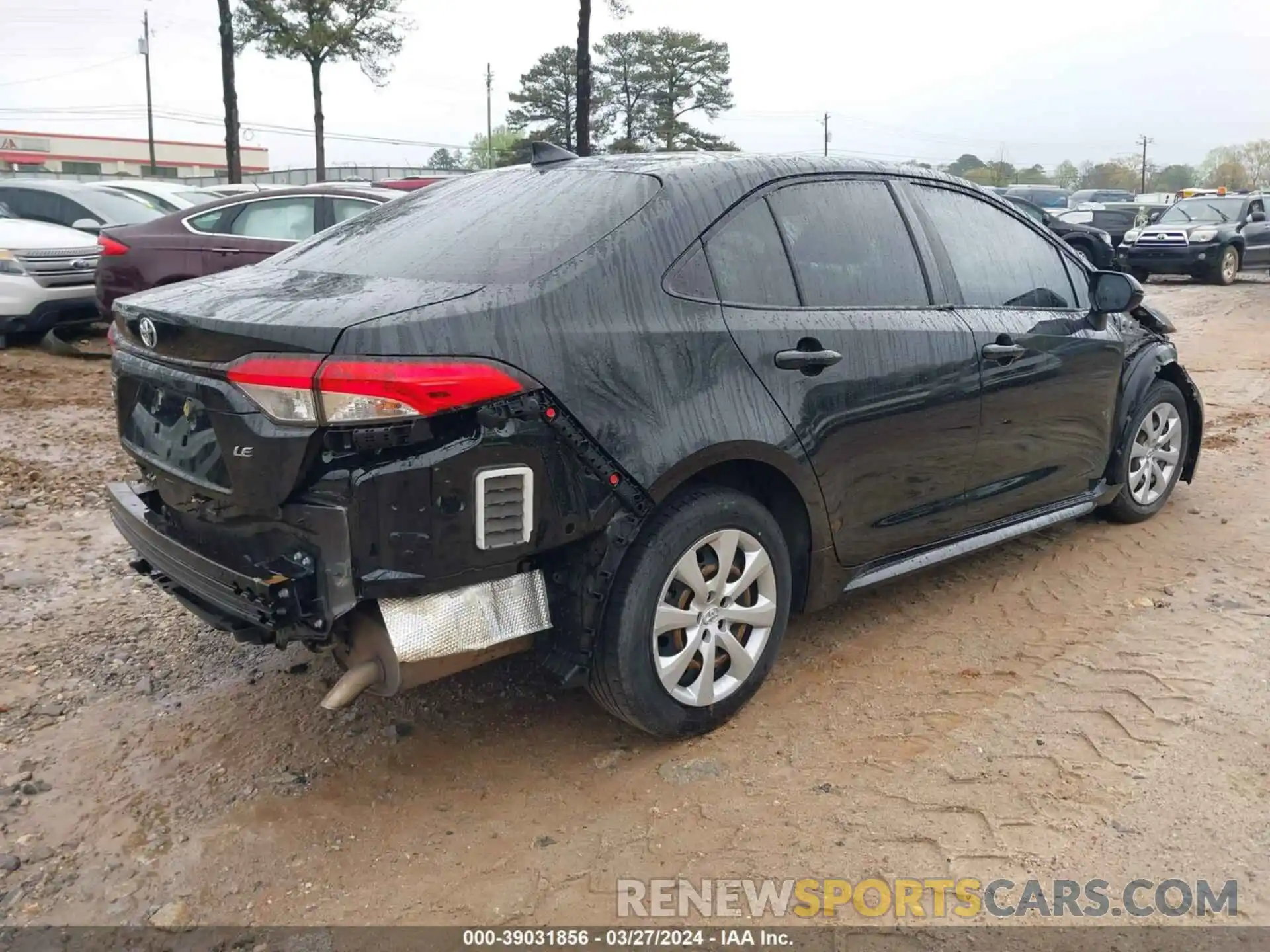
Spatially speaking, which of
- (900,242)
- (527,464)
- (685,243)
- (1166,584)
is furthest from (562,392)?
(1166,584)

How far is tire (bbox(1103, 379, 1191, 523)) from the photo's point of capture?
480cm

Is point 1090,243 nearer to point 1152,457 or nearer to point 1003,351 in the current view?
point 1152,457

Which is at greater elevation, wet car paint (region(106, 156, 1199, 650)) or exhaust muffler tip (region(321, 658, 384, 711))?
wet car paint (region(106, 156, 1199, 650))

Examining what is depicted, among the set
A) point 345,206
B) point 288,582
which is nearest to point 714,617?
point 288,582

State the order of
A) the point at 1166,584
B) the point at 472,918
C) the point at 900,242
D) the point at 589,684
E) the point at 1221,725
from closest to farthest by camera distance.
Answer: the point at 472,918 < the point at 589,684 < the point at 1221,725 < the point at 900,242 < the point at 1166,584

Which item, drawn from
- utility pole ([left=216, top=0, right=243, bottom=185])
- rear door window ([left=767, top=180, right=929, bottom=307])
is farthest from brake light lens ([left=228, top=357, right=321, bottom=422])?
utility pole ([left=216, top=0, right=243, bottom=185])

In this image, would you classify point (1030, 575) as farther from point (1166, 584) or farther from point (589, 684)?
point (589, 684)

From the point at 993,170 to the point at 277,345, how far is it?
7357 centimetres

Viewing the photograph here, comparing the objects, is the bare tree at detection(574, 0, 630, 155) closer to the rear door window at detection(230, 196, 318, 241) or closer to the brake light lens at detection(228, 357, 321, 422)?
the rear door window at detection(230, 196, 318, 241)

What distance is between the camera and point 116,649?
3.73 m

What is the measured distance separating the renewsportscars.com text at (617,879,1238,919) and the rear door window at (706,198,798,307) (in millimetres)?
1607

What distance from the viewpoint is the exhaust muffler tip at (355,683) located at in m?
2.64

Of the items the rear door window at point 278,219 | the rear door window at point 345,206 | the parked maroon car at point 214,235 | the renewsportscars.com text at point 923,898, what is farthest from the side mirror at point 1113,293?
the rear door window at point 278,219

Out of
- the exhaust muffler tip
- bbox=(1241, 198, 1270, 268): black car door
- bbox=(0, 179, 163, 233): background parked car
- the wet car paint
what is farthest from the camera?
bbox=(1241, 198, 1270, 268): black car door
